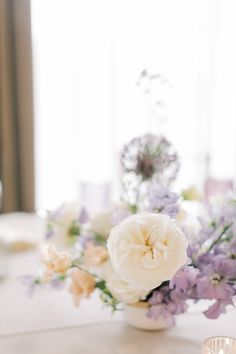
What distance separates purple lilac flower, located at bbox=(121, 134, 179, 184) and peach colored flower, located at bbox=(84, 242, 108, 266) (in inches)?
6.1

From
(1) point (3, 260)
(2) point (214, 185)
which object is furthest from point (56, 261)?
(2) point (214, 185)

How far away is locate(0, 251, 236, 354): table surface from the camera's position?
0.82m

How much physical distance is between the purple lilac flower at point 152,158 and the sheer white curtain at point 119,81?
1.23 m

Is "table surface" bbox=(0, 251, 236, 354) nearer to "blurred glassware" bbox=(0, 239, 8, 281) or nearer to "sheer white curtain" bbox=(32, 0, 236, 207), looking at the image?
"blurred glassware" bbox=(0, 239, 8, 281)

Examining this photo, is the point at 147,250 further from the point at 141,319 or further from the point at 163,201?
the point at 141,319

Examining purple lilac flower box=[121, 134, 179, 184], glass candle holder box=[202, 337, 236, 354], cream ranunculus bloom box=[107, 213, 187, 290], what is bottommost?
glass candle holder box=[202, 337, 236, 354]

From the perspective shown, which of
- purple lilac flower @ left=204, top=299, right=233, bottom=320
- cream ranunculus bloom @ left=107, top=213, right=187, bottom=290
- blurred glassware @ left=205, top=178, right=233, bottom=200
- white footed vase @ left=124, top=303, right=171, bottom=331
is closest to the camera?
cream ranunculus bloom @ left=107, top=213, right=187, bottom=290

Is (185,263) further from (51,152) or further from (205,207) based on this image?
(51,152)

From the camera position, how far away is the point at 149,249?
2.06ft

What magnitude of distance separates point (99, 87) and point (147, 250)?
1746mm

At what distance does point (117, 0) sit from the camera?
2.15 meters

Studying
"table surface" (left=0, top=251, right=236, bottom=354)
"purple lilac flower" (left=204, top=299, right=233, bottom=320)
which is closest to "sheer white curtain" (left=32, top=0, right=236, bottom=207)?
"table surface" (left=0, top=251, right=236, bottom=354)

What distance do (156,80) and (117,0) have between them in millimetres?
1396

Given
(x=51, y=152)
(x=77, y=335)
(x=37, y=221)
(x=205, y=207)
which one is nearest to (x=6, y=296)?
(x=77, y=335)
